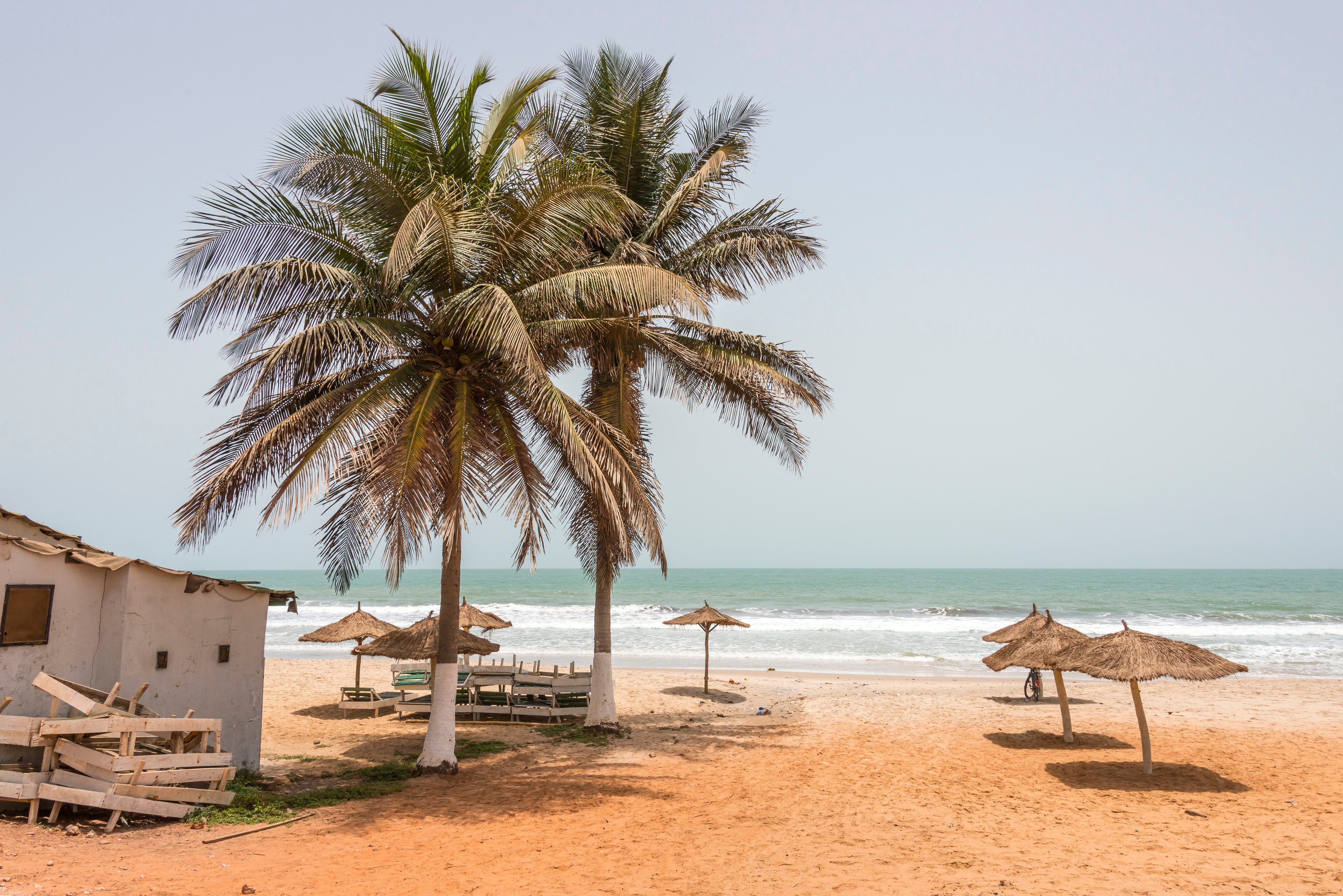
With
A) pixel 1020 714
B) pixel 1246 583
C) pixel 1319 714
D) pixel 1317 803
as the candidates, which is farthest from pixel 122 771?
pixel 1246 583

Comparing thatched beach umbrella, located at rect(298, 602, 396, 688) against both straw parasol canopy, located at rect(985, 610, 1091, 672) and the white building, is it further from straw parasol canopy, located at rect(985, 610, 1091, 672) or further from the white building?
straw parasol canopy, located at rect(985, 610, 1091, 672)

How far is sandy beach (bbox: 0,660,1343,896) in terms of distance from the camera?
20.4 feet

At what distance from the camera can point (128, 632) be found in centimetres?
806

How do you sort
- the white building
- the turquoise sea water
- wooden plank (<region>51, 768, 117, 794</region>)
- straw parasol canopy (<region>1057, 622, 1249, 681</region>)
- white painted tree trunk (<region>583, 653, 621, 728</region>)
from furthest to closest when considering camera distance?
the turquoise sea water, white painted tree trunk (<region>583, 653, 621, 728</region>), straw parasol canopy (<region>1057, 622, 1249, 681</region>), the white building, wooden plank (<region>51, 768, 117, 794</region>)

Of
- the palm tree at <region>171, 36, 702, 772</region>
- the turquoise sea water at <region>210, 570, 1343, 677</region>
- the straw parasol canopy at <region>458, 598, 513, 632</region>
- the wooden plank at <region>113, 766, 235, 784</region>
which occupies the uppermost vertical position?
the palm tree at <region>171, 36, 702, 772</region>

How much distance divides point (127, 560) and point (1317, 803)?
13050 millimetres

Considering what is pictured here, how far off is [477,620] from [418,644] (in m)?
3.44

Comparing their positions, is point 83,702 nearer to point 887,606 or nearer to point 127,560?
point 127,560

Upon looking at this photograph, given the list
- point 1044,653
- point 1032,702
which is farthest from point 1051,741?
point 1032,702

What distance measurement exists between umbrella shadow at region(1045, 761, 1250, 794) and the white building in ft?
32.7

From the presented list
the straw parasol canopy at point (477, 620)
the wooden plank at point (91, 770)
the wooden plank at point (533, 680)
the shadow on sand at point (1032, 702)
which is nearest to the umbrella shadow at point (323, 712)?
the straw parasol canopy at point (477, 620)

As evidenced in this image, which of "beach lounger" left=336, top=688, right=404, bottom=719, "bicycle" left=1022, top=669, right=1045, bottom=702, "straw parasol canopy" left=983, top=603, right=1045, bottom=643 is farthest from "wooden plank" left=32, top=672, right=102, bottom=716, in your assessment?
"bicycle" left=1022, top=669, right=1045, bottom=702

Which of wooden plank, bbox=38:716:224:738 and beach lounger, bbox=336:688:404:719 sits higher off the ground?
wooden plank, bbox=38:716:224:738

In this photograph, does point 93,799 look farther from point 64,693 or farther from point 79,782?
point 64,693
